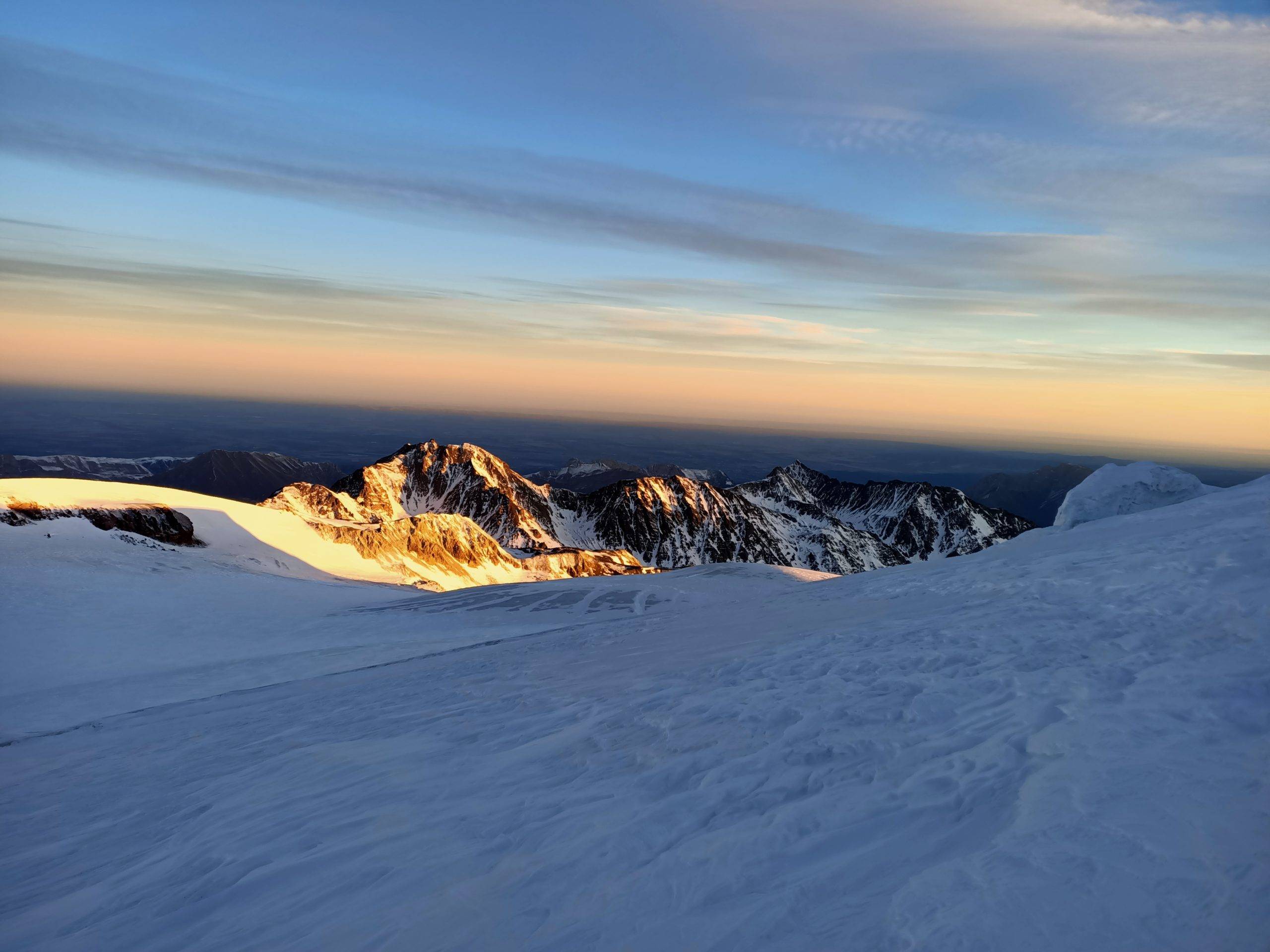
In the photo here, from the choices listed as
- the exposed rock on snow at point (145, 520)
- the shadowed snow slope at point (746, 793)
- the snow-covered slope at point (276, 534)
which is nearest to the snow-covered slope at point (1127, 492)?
the shadowed snow slope at point (746, 793)

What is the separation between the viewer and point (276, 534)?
65.6m

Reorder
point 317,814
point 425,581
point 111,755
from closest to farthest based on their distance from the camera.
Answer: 1. point 317,814
2. point 111,755
3. point 425,581

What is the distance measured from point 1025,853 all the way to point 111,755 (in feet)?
53.6

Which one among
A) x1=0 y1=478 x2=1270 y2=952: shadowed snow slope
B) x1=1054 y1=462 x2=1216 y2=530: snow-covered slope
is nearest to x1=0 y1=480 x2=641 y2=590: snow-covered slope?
x1=0 y1=478 x2=1270 y2=952: shadowed snow slope

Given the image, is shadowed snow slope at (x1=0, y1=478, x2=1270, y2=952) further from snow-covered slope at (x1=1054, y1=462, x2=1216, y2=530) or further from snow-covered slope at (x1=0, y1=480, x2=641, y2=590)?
snow-covered slope at (x1=0, y1=480, x2=641, y2=590)

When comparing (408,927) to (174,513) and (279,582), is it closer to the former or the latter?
(279,582)

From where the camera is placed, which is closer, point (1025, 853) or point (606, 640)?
point (1025, 853)

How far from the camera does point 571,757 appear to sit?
30.7 feet

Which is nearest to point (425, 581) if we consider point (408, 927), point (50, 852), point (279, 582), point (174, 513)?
point (174, 513)

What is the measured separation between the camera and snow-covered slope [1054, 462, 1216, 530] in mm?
23969

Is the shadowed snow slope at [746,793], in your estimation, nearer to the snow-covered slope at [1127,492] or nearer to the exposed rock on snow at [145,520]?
the snow-covered slope at [1127,492]

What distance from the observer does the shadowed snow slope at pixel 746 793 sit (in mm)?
5570

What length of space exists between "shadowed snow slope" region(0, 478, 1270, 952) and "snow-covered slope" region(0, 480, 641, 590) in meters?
39.6

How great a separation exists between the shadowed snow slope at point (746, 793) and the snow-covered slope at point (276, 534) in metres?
39.6
